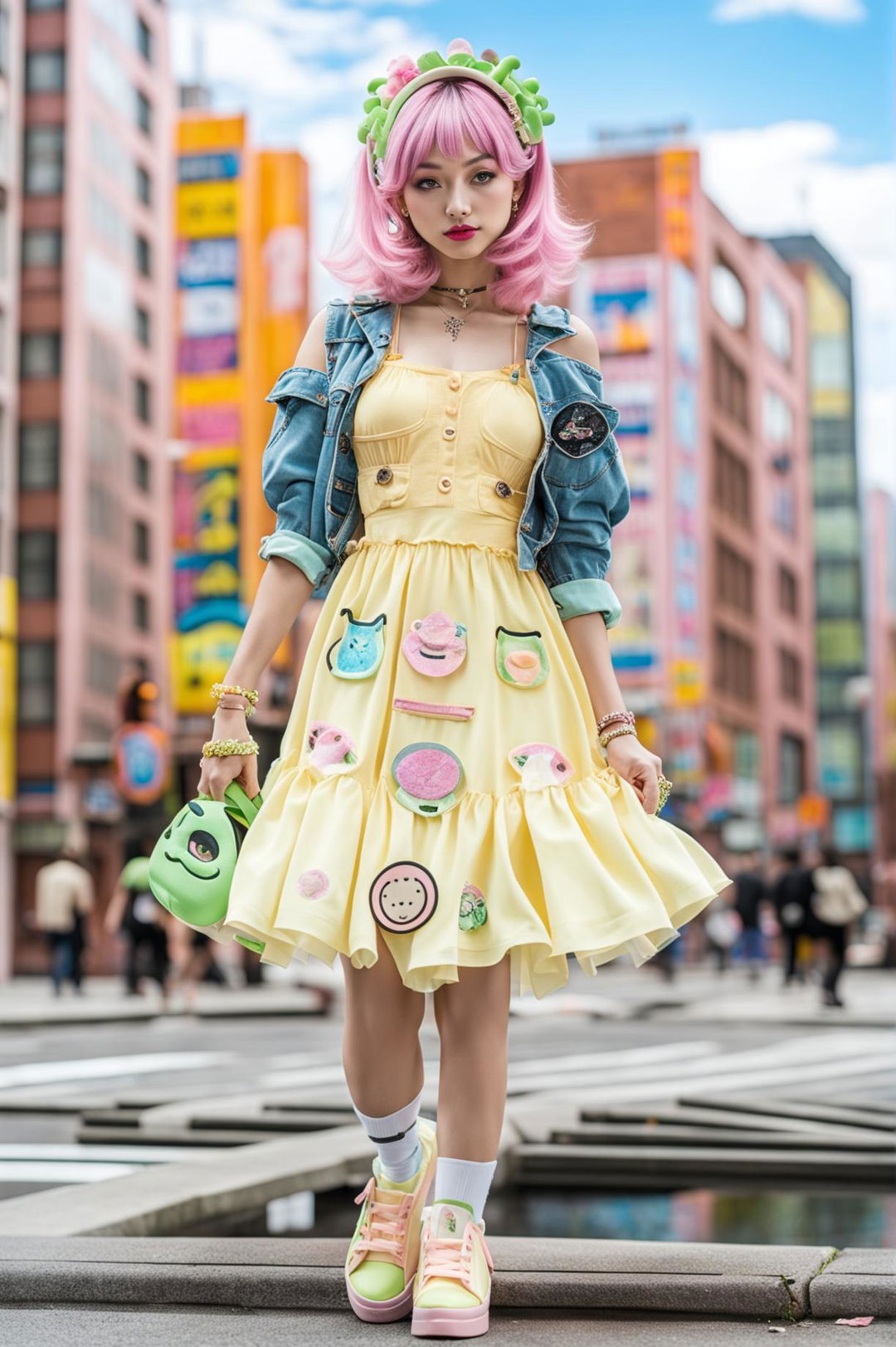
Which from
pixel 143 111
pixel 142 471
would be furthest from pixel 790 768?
pixel 143 111

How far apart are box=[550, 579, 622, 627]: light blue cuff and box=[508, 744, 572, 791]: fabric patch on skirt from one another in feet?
1.07

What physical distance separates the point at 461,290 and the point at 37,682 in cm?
4046

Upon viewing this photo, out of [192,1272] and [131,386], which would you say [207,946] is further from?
[131,386]

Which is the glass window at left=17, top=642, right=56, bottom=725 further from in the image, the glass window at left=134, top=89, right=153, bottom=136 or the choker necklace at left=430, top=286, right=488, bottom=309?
the choker necklace at left=430, top=286, right=488, bottom=309

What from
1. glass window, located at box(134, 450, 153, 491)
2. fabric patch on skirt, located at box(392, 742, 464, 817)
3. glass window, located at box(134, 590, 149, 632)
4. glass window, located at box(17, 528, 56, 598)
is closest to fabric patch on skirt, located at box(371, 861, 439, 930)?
fabric patch on skirt, located at box(392, 742, 464, 817)

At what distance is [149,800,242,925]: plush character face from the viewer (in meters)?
3.27

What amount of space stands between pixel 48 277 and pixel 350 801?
43.3 m

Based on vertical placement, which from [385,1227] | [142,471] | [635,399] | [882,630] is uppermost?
[635,399]

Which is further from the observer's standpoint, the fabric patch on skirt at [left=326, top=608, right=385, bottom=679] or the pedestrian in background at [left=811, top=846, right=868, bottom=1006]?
the pedestrian in background at [left=811, top=846, right=868, bottom=1006]

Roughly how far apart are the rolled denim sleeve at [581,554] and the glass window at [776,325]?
7531cm

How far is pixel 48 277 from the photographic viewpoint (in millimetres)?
44438

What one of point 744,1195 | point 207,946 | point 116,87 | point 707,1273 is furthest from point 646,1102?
point 116,87

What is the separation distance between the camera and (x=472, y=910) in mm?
3193

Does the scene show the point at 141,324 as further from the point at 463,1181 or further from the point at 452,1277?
the point at 452,1277
